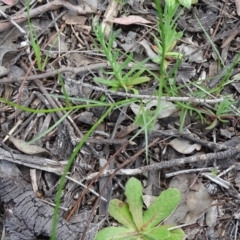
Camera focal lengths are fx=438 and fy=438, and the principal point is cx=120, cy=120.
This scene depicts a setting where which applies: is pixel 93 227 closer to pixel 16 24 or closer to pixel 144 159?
pixel 144 159

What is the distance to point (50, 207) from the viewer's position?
1.62 metres

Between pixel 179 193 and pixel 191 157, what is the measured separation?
15 cm

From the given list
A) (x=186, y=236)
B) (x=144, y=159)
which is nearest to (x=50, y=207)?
(x=144, y=159)

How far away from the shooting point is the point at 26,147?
5.51ft

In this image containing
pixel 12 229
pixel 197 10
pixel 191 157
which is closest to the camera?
pixel 12 229

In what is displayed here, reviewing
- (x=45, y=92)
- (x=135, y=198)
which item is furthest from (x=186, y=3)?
(x=135, y=198)

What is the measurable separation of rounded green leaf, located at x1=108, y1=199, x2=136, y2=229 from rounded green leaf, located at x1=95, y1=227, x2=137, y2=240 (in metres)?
0.02

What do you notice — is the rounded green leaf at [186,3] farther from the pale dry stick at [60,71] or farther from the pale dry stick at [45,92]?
the pale dry stick at [45,92]

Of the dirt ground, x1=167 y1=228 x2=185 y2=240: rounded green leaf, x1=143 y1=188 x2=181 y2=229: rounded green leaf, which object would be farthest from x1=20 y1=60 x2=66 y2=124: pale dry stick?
x1=167 y1=228 x2=185 y2=240: rounded green leaf

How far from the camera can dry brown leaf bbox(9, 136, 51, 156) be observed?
1677 mm

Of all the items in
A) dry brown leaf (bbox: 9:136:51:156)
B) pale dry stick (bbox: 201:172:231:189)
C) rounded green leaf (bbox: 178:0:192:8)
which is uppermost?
rounded green leaf (bbox: 178:0:192:8)

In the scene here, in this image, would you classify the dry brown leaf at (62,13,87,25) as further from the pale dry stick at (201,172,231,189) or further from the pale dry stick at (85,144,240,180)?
the pale dry stick at (201,172,231,189)

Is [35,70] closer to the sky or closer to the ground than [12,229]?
closer to the sky

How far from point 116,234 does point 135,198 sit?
0.15 m
